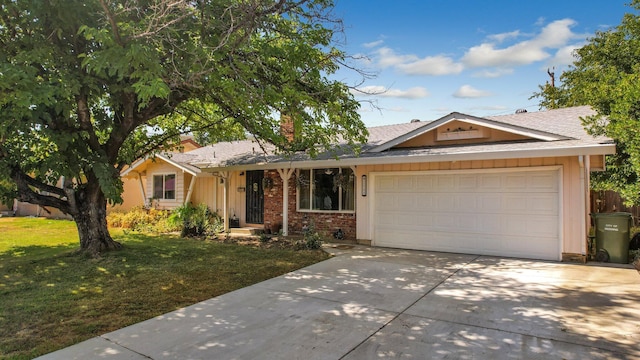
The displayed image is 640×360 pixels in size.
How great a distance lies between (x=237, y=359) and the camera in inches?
139

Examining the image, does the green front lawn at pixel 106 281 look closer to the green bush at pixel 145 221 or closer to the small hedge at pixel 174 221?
the small hedge at pixel 174 221

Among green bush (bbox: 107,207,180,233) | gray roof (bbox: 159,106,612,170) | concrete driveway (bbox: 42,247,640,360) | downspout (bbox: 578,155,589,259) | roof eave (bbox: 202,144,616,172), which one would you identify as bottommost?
concrete driveway (bbox: 42,247,640,360)

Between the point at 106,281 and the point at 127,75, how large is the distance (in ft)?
11.6

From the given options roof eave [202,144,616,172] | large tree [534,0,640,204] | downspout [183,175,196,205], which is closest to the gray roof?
roof eave [202,144,616,172]

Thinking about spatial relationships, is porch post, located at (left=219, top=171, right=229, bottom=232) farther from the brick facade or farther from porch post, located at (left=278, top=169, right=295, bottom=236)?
porch post, located at (left=278, top=169, right=295, bottom=236)

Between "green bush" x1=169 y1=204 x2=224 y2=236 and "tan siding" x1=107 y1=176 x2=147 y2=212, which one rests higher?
"tan siding" x1=107 y1=176 x2=147 y2=212

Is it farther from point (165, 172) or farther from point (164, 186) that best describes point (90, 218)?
point (164, 186)

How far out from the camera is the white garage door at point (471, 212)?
818 centimetres

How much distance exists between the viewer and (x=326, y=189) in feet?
38.8

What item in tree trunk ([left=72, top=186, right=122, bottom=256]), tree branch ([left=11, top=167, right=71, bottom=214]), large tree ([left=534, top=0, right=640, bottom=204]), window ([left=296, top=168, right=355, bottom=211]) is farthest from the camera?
window ([left=296, top=168, right=355, bottom=211])

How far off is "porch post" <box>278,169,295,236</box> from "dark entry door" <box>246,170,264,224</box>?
1.79 metres

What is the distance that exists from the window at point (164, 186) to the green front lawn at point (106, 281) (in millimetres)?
4667

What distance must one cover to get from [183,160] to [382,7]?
32.8 ft

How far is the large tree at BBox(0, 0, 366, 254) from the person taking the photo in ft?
18.2
